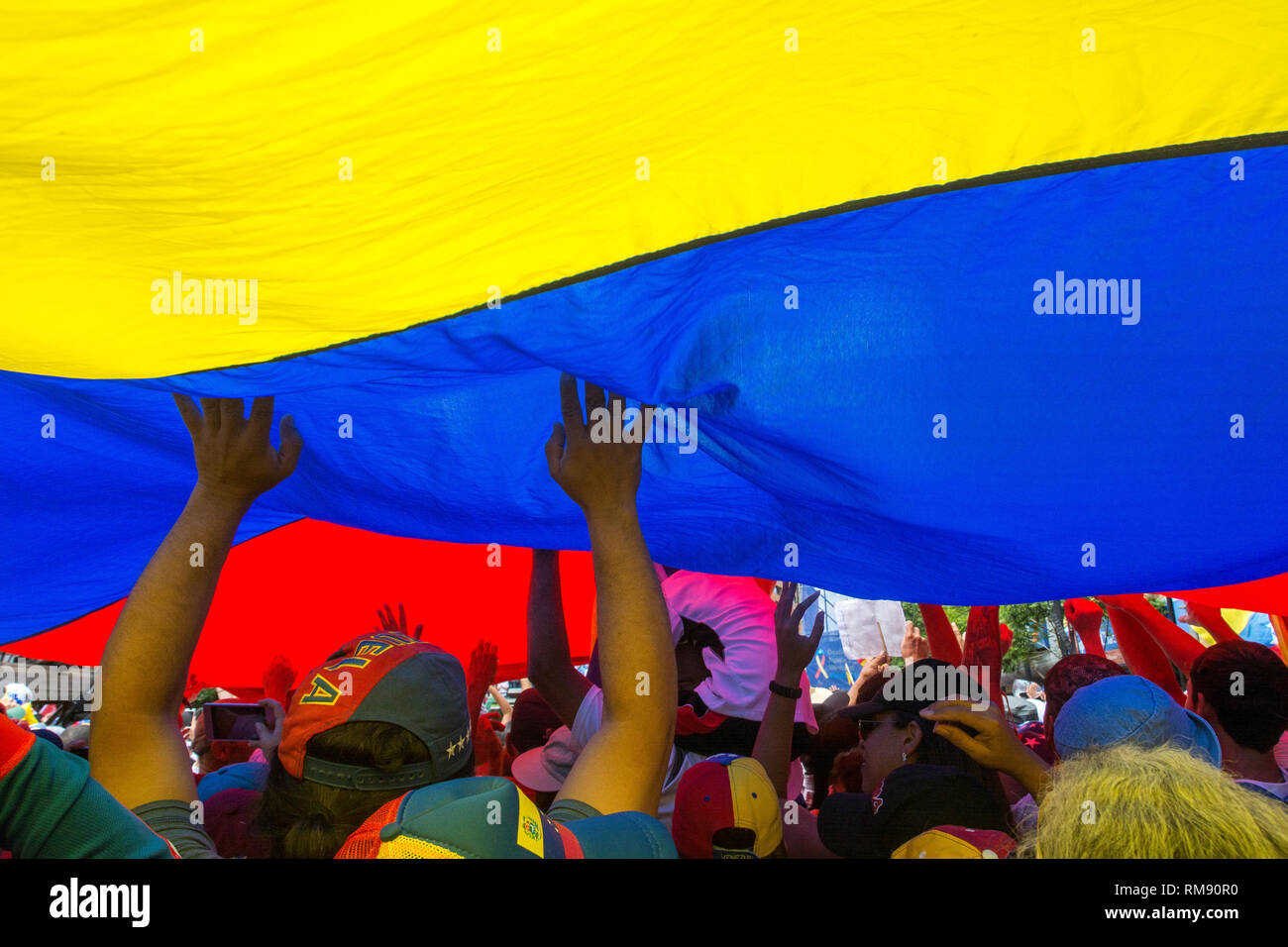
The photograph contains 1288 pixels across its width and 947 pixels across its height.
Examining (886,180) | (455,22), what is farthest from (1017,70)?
(455,22)

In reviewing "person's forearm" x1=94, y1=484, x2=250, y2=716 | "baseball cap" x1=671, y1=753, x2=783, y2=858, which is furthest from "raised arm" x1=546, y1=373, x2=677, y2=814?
"person's forearm" x1=94, y1=484, x2=250, y2=716

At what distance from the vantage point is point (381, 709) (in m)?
1.49

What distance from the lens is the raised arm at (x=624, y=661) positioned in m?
1.46

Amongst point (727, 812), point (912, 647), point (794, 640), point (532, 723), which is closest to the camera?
point (727, 812)

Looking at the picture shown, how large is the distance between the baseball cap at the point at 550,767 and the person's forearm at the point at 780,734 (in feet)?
2.15

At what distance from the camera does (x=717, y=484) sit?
2539 mm

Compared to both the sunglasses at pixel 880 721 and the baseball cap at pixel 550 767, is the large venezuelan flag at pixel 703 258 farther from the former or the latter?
the baseball cap at pixel 550 767

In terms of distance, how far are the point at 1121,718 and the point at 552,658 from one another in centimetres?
142

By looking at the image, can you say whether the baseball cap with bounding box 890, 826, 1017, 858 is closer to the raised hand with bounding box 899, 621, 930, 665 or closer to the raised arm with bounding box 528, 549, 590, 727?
the raised arm with bounding box 528, 549, 590, 727

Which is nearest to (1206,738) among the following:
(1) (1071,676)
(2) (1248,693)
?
(2) (1248,693)

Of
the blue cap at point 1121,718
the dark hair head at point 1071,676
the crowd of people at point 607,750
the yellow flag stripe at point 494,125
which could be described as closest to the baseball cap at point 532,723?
the crowd of people at point 607,750

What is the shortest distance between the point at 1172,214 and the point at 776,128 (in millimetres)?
772

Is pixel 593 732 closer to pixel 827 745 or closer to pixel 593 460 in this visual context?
pixel 593 460

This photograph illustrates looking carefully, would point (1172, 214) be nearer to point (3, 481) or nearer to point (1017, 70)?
point (1017, 70)
